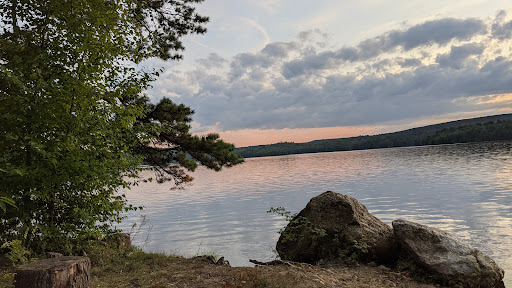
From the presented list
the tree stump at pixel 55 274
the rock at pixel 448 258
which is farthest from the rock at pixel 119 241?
the rock at pixel 448 258

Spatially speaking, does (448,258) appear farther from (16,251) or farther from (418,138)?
(418,138)

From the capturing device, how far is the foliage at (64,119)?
24.6 ft

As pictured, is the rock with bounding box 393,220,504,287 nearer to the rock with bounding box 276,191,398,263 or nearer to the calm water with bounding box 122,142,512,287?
the rock with bounding box 276,191,398,263

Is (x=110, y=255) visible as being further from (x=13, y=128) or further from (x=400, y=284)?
(x=400, y=284)

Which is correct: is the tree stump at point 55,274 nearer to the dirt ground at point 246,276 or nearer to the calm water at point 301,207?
the dirt ground at point 246,276

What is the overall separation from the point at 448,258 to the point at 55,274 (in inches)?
349

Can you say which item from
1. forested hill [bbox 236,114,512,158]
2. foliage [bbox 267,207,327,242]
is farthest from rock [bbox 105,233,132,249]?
forested hill [bbox 236,114,512,158]

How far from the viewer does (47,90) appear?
7672 millimetres

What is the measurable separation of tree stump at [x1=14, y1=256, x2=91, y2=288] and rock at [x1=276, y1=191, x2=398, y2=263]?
5596 millimetres

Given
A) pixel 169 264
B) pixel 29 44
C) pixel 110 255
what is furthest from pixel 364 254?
pixel 29 44

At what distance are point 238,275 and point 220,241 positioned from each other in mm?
9490

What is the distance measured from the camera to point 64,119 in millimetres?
7555

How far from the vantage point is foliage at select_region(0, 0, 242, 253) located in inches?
295

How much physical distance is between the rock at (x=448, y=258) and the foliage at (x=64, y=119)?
7.64 meters
